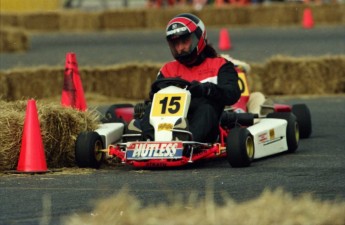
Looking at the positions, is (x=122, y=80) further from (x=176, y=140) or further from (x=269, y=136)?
(x=176, y=140)

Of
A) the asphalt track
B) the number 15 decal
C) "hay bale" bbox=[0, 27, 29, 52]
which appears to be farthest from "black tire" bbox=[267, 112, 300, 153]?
"hay bale" bbox=[0, 27, 29, 52]

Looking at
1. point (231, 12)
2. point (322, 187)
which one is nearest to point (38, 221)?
point (322, 187)

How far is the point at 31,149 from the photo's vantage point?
9.59 m

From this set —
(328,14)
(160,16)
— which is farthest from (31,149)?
(328,14)

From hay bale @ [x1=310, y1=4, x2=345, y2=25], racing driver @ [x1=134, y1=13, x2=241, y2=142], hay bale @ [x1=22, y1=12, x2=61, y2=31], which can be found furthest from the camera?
hay bale @ [x1=22, y1=12, x2=61, y2=31]

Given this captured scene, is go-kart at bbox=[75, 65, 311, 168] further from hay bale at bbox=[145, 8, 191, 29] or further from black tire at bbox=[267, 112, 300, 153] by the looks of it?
hay bale at bbox=[145, 8, 191, 29]

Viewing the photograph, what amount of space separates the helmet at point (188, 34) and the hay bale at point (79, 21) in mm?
23178

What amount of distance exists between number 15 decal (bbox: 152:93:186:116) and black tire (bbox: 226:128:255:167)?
0.53 meters

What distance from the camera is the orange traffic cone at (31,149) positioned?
9594 millimetres

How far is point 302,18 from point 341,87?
673 inches

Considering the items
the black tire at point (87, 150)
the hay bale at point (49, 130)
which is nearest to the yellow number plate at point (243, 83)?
the hay bale at point (49, 130)

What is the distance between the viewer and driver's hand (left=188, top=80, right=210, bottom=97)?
10.3 m

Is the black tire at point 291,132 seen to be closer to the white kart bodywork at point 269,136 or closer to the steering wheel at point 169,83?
the white kart bodywork at point 269,136

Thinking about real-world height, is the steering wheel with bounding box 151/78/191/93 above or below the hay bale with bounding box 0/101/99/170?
above
